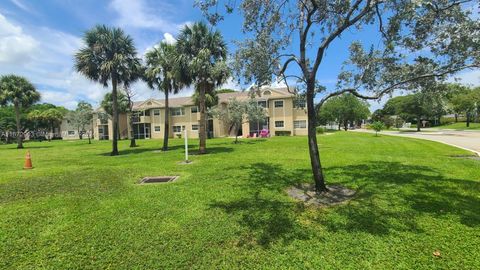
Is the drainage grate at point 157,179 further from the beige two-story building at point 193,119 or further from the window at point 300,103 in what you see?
the beige two-story building at point 193,119

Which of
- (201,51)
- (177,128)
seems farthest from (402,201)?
(177,128)

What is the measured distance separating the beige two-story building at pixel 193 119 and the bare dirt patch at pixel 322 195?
26.1 m

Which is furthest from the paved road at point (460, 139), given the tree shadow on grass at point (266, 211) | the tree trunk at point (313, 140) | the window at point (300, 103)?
the tree shadow on grass at point (266, 211)

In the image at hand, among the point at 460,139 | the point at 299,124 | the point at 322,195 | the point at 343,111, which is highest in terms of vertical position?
the point at 343,111

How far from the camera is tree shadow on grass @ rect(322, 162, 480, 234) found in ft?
16.5

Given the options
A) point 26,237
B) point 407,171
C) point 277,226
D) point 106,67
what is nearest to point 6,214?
point 26,237

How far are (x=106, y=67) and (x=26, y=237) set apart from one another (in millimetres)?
14662

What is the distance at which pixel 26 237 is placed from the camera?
4805 millimetres

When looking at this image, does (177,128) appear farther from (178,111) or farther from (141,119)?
(141,119)

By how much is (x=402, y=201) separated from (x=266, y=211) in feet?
10.3

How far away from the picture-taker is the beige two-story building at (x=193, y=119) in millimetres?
37406

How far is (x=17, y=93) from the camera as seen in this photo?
97.6 ft

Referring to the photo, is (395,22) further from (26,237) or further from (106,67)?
(106,67)

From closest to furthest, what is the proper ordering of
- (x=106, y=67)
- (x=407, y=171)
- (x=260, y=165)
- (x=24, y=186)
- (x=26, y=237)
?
(x=26, y=237), (x=24, y=186), (x=407, y=171), (x=260, y=165), (x=106, y=67)
